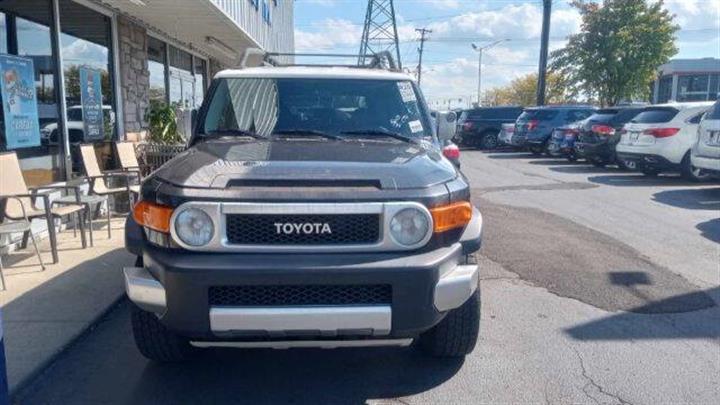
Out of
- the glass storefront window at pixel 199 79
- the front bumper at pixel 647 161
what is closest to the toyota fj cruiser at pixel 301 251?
the front bumper at pixel 647 161

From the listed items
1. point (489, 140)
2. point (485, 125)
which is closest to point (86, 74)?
point (485, 125)

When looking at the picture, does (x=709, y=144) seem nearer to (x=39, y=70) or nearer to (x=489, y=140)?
(x=39, y=70)

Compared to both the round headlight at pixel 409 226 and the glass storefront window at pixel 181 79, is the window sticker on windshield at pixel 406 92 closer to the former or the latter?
the round headlight at pixel 409 226

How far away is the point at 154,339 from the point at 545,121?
18.4 metres

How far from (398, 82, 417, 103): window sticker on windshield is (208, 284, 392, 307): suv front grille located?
6.71 ft

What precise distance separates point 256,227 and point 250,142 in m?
1.22

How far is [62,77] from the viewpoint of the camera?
8312 mm

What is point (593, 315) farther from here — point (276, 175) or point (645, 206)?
point (645, 206)

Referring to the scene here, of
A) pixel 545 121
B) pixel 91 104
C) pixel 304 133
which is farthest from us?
pixel 545 121

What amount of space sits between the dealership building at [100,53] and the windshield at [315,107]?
7.29 ft

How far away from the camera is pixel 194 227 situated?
312cm

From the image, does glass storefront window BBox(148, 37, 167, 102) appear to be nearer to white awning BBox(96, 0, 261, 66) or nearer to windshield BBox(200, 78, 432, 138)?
white awning BBox(96, 0, 261, 66)

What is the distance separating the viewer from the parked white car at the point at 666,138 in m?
12.6

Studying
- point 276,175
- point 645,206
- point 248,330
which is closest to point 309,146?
point 276,175
